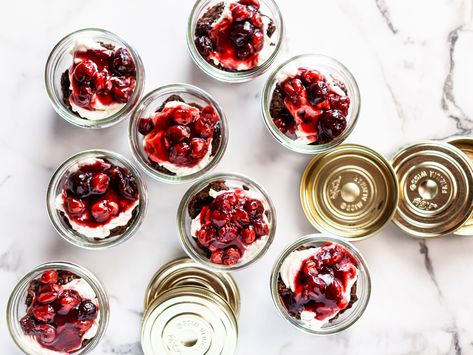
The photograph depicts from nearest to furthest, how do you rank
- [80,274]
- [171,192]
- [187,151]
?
[187,151]
[80,274]
[171,192]

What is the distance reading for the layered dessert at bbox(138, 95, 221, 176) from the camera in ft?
5.74

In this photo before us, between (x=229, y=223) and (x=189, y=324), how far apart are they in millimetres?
342

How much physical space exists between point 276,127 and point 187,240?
0.43 m

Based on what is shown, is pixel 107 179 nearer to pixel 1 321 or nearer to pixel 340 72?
pixel 1 321

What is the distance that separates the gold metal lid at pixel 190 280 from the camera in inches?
77.8

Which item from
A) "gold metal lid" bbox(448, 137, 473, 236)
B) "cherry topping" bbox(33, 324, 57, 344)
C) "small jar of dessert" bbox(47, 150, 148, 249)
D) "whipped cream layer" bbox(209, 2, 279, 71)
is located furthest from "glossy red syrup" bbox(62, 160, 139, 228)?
"gold metal lid" bbox(448, 137, 473, 236)

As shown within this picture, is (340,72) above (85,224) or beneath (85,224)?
above

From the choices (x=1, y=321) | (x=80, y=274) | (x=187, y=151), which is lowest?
(x=1, y=321)

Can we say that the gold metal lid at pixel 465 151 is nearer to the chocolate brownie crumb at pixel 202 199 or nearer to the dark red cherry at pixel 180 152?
the chocolate brownie crumb at pixel 202 199

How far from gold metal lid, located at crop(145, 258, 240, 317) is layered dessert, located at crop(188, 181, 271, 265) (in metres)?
0.16

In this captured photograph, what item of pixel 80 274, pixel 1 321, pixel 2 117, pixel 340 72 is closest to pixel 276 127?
pixel 340 72

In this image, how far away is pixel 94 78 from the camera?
1756mm

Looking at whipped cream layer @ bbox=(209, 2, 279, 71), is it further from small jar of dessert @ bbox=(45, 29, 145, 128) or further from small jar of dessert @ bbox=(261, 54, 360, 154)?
small jar of dessert @ bbox=(45, 29, 145, 128)

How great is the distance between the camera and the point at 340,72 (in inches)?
76.9
